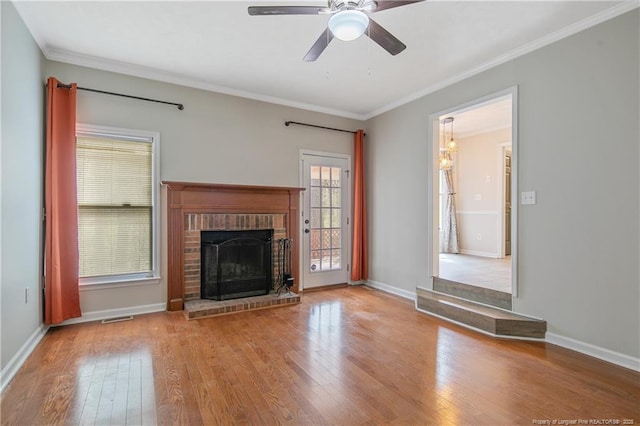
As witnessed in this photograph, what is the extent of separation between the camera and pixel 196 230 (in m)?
4.10

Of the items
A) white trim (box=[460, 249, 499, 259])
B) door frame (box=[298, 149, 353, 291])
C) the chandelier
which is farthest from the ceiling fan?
white trim (box=[460, 249, 499, 259])

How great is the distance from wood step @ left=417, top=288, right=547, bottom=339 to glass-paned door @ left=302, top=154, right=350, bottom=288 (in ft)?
5.26

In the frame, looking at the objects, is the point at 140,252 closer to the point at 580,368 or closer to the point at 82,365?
the point at 82,365

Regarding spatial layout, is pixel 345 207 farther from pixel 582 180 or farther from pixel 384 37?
pixel 384 37

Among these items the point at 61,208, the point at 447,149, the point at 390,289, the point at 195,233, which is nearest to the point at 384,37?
the point at 195,233

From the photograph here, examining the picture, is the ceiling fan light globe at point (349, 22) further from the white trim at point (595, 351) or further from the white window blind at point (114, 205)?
the white trim at point (595, 351)

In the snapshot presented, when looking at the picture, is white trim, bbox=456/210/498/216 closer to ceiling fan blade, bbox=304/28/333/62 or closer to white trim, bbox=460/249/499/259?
white trim, bbox=460/249/499/259

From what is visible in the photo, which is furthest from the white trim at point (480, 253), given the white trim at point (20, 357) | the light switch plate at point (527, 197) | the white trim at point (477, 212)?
the white trim at point (20, 357)

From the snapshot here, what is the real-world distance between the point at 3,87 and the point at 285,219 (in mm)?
3114

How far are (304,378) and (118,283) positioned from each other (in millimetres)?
2578

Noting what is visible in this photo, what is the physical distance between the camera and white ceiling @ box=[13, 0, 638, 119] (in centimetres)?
266

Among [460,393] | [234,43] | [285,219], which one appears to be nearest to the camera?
[460,393]

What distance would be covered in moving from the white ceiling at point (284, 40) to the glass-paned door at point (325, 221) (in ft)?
4.30

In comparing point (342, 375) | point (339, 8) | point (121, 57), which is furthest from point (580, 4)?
point (121, 57)
